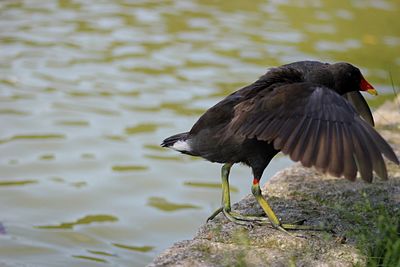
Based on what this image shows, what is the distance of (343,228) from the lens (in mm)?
3941

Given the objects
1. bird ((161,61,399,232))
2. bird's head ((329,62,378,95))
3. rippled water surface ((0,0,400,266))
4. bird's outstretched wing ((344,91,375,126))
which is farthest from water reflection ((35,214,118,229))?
bird's head ((329,62,378,95))

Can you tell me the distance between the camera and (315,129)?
3609mm

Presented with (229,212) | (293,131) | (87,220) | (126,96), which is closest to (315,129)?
(293,131)

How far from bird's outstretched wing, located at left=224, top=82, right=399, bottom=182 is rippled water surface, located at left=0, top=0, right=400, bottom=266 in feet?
5.93

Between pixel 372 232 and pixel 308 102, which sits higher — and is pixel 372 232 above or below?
below

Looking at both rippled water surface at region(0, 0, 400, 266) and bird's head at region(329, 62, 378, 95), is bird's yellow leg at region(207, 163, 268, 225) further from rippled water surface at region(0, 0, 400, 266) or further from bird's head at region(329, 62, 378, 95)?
rippled water surface at region(0, 0, 400, 266)

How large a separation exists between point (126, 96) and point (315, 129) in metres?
4.55

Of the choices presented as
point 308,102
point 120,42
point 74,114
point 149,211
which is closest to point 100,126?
point 74,114

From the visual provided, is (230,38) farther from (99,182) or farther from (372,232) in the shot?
(372,232)

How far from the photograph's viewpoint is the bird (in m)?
3.45

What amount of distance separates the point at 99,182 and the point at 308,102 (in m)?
2.94

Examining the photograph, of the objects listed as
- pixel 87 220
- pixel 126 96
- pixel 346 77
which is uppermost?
pixel 346 77

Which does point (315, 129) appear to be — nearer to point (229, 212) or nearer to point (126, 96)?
point (229, 212)

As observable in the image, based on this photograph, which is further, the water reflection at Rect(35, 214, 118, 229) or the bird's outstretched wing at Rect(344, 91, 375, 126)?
the water reflection at Rect(35, 214, 118, 229)
